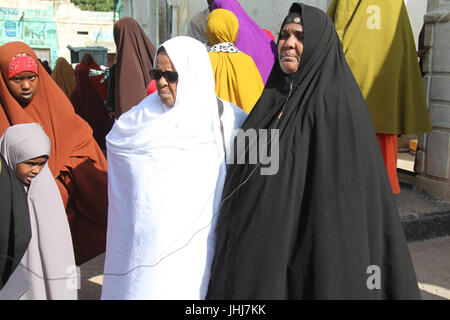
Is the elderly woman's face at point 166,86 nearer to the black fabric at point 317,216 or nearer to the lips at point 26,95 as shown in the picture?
the black fabric at point 317,216

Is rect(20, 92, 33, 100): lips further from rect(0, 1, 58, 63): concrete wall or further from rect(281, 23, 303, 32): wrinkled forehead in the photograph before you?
rect(0, 1, 58, 63): concrete wall

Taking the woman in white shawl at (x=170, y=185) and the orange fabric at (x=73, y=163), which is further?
the orange fabric at (x=73, y=163)

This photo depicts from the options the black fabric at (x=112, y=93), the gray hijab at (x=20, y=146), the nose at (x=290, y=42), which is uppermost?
the nose at (x=290, y=42)

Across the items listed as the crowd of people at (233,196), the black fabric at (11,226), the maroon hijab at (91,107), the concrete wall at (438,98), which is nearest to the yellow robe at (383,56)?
the concrete wall at (438,98)

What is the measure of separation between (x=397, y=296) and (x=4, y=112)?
253 centimetres

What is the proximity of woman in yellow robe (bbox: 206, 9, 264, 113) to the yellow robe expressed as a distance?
908mm

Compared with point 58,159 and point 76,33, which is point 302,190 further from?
point 76,33

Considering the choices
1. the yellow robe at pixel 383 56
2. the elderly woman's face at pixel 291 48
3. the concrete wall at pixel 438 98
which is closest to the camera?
the elderly woman's face at pixel 291 48

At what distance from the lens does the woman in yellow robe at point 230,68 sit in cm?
385

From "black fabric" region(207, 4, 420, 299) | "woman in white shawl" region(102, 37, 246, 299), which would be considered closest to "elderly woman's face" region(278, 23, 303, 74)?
"black fabric" region(207, 4, 420, 299)

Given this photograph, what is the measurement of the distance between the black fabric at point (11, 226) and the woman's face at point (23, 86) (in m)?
1.00

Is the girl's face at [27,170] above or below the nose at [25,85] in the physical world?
below

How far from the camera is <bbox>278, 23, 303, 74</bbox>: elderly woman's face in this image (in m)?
2.28

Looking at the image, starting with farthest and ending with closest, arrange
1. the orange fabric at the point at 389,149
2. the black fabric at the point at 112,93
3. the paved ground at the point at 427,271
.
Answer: the black fabric at the point at 112,93, the orange fabric at the point at 389,149, the paved ground at the point at 427,271
